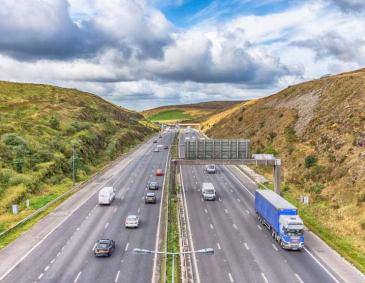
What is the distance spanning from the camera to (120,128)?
596 ft

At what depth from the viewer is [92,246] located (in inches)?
1693

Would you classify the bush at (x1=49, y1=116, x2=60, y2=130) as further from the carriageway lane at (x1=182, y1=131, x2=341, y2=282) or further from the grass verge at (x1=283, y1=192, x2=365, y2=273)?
the grass verge at (x1=283, y1=192, x2=365, y2=273)

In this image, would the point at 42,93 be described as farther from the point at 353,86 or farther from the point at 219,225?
the point at 219,225

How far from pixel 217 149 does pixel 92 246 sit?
32.7m

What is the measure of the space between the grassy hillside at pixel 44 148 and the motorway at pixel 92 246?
287 inches

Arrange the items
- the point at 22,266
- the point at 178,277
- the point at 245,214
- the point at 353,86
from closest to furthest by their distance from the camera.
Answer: the point at 178,277
the point at 22,266
the point at 245,214
the point at 353,86

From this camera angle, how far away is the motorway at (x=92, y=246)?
116ft

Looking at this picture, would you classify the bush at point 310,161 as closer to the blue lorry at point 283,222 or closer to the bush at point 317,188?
the bush at point 317,188


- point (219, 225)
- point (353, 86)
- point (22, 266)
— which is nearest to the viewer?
point (22, 266)

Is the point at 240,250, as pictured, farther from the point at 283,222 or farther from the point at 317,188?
the point at 317,188

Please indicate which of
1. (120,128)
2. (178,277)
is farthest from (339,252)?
(120,128)

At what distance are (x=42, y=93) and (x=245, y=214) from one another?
160 m

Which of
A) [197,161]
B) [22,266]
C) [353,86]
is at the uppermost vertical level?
[353,86]

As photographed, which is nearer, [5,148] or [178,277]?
[178,277]
